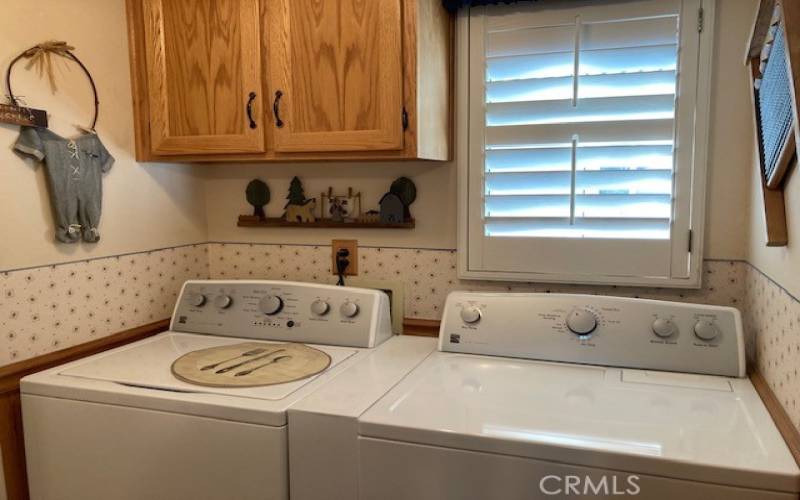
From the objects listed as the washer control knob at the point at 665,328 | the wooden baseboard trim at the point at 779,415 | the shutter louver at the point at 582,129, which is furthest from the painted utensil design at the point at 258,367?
the wooden baseboard trim at the point at 779,415

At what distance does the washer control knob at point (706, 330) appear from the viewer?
1449 mm

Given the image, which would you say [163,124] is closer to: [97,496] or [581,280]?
[97,496]

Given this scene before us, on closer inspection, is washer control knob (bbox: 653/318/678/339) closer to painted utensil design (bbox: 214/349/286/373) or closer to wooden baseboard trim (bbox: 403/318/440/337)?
wooden baseboard trim (bbox: 403/318/440/337)

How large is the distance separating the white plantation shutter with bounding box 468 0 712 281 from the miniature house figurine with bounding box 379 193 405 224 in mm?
231

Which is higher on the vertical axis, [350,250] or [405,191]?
[405,191]

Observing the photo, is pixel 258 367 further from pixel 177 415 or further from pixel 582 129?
pixel 582 129

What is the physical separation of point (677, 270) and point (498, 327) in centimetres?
52

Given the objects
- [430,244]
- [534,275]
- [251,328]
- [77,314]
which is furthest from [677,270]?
[77,314]

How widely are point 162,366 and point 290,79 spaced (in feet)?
2.80

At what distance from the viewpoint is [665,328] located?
1.48m

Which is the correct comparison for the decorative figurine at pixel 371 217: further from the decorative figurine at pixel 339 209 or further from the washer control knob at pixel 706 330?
the washer control knob at pixel 706 330

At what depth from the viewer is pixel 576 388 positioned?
1358 mm

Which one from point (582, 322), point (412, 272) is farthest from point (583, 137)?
point (412, 272)

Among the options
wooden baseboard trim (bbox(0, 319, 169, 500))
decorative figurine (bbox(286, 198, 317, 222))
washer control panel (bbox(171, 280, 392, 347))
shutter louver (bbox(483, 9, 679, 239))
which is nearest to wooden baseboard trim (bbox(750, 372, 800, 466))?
shutter louver (bbox(483, 9, 679, 239))
